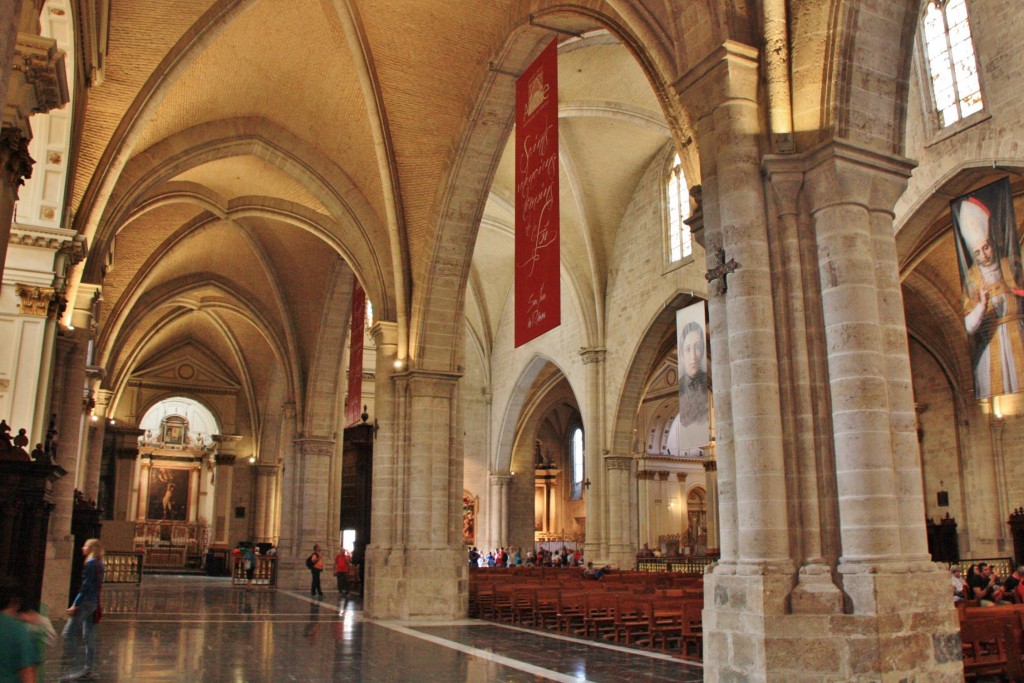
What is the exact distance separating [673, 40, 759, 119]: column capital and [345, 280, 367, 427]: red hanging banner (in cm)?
1235

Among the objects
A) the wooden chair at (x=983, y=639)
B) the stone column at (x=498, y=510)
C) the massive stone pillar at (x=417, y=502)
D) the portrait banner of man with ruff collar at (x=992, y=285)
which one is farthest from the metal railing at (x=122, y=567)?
the wooden chair at (x=983, y=639)

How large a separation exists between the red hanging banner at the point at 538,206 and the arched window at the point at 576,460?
31701 mm

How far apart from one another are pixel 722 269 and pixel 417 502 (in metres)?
9.76

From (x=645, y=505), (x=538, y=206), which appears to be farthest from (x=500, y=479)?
(x=538, y=206)

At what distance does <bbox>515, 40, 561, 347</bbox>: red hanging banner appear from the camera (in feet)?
37.1

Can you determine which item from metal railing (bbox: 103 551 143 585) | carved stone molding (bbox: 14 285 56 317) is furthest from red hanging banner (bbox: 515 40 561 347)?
metal railing (bbox: 103 551 143 585)

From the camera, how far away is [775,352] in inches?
311

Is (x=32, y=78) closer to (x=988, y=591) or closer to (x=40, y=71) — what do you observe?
(x=40, y=71)

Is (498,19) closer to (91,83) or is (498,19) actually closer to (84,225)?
(91,83)

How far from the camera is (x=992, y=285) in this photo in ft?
47.6

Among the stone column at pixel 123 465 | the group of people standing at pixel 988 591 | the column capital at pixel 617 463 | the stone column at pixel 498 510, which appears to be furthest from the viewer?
the stone column at pixel 123 465

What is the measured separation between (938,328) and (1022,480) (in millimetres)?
4788

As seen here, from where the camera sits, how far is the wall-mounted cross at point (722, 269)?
Answer: 320 inches

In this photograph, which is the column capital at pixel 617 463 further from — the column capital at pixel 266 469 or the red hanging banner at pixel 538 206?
the column capital at pixel 266 469
